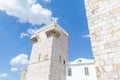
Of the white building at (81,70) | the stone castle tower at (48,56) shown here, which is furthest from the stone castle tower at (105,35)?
the white building at (81,70)

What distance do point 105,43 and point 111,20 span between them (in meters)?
0.63

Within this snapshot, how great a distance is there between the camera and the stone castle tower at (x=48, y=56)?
1691cm

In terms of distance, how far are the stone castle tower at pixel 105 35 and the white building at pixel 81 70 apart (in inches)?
625

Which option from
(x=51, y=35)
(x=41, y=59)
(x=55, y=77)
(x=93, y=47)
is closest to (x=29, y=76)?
(x=41, y=59)

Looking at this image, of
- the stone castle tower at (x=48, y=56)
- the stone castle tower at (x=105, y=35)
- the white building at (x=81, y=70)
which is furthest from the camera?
the white building at (x=81, y=70)

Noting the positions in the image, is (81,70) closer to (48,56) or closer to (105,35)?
(48,56)

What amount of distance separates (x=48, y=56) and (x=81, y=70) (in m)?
5.87

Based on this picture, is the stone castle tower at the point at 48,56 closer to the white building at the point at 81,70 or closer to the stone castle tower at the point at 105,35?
the white building at the point at 81,70

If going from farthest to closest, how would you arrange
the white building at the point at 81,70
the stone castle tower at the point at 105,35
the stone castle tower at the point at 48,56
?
the white building at the point at 81,70 → the stone castle tower at the point at 48,56 → the stone castle tower at the point at 105,35

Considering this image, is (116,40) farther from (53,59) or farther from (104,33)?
(53,59)

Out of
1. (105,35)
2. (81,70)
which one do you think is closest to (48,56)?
(81,70)

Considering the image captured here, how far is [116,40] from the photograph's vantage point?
2.70 m

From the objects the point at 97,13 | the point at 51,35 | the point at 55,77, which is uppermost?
the point at 51,35

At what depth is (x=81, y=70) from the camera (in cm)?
1866
